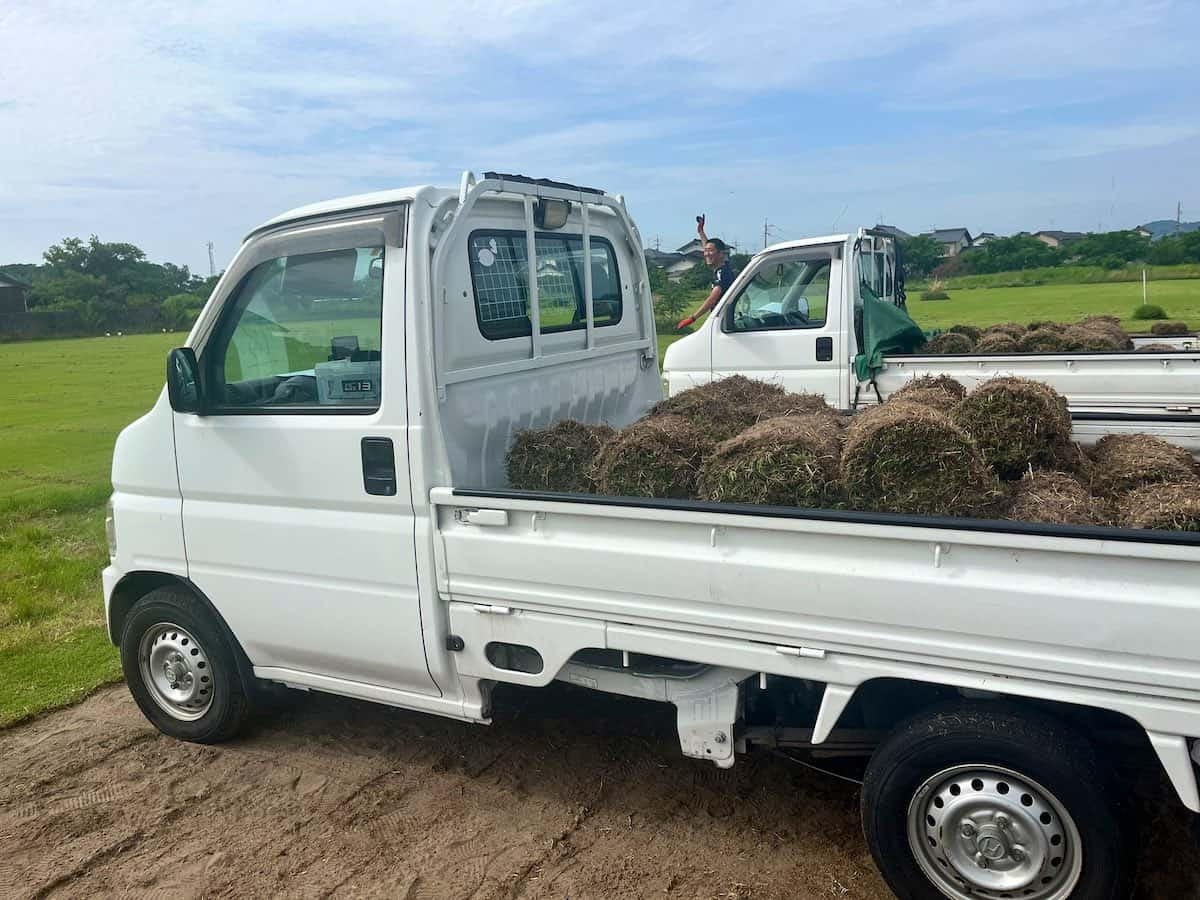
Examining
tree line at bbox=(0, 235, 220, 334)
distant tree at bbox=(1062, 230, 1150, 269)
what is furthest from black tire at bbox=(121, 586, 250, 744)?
distant tree at bbox=(1062, 230, 1150, 269)

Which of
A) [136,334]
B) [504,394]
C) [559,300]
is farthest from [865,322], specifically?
[136,334]

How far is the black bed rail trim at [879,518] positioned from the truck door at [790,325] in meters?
5.21

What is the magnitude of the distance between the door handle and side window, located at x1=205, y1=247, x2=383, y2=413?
0.15 metres

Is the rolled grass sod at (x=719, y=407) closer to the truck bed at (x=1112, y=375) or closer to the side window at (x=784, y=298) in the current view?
the truck bed at (x=1112, y=375)

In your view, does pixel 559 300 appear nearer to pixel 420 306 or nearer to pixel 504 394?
pixel 504 394

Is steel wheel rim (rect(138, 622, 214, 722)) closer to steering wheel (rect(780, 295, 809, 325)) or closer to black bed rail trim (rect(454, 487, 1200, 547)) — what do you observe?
black bed rail trim (rect(454, 487, 1200, 547))

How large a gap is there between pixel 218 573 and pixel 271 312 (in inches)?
46.4

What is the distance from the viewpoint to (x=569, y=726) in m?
4.45

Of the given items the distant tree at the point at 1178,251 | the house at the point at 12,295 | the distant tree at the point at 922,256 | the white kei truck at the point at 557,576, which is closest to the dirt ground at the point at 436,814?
the white kei truck at the point at 557,576

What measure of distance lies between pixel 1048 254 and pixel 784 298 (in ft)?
185

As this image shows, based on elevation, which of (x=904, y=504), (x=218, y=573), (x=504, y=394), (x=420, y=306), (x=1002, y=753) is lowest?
(x=1002, y=753)

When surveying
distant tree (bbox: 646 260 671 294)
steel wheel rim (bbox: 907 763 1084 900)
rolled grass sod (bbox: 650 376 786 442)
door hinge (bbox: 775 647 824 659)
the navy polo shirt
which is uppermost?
distant tree (bbox: 646 260 671 294)

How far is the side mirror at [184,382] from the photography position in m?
3.94

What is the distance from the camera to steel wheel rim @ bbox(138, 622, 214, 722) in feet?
14.6
